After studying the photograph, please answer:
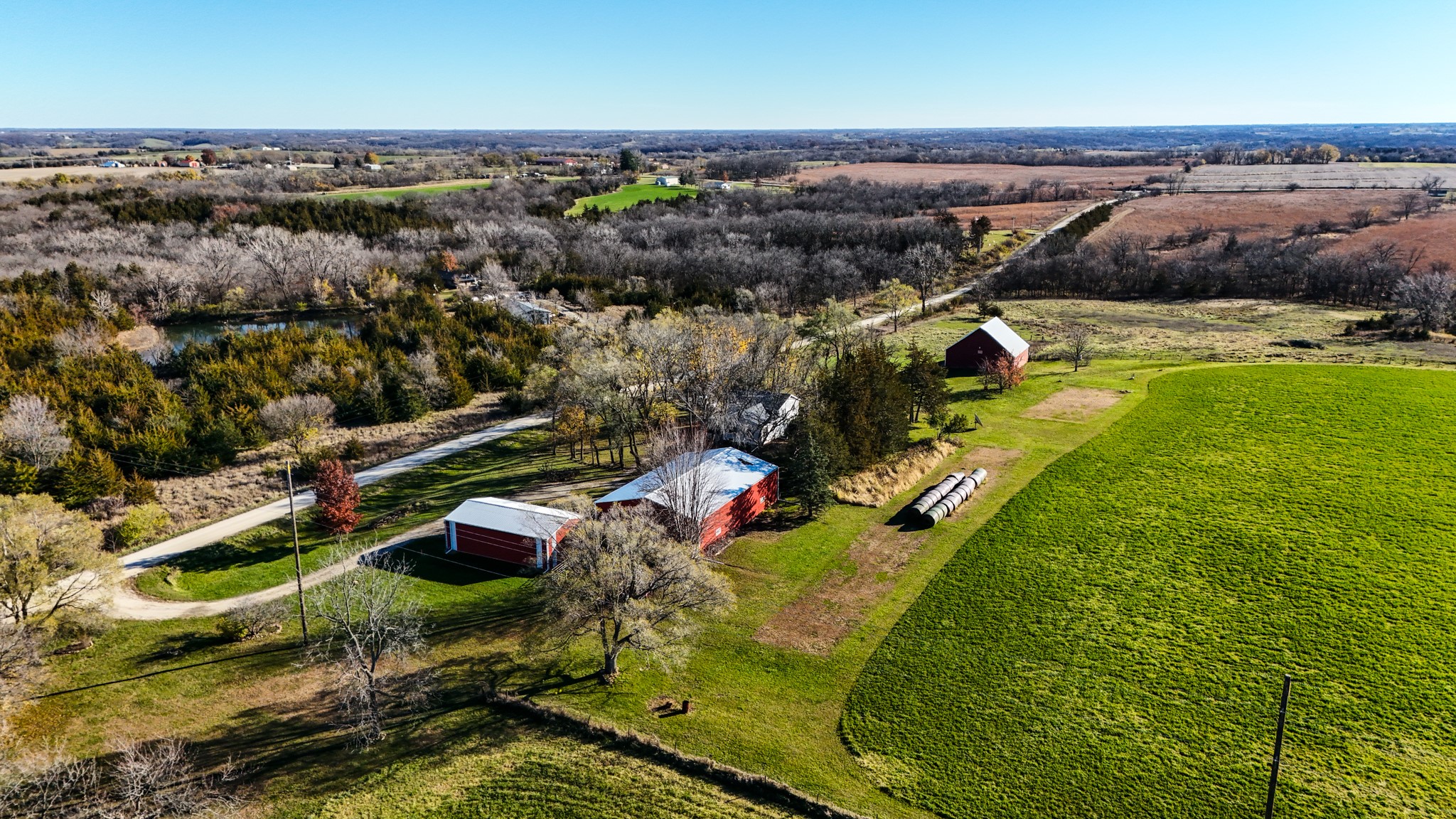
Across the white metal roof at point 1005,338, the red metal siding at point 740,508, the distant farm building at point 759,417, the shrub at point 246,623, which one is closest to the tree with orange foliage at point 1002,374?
the white metal roof at point 1005,338

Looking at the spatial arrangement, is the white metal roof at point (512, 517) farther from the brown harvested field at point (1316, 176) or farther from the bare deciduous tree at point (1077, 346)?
the brown harvested field at point (1316, 176)

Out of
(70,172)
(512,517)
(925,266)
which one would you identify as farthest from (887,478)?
(70,172)

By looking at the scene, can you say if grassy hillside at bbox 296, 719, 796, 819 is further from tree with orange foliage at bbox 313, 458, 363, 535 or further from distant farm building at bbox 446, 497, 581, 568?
tree with orange foliage at bbox 313, 458, 363, 535

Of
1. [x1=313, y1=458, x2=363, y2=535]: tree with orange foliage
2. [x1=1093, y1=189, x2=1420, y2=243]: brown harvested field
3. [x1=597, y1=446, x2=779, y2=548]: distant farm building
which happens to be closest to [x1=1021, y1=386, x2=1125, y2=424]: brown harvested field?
[x1=597, y1=446, x2=779, y2=548]: distant farm building

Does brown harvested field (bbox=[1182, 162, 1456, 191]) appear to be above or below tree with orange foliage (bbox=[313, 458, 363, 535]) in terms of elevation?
above

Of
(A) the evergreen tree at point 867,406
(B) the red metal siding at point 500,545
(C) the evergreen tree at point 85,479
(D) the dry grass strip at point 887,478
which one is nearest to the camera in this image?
(B) the red metal siding at point 500,545
